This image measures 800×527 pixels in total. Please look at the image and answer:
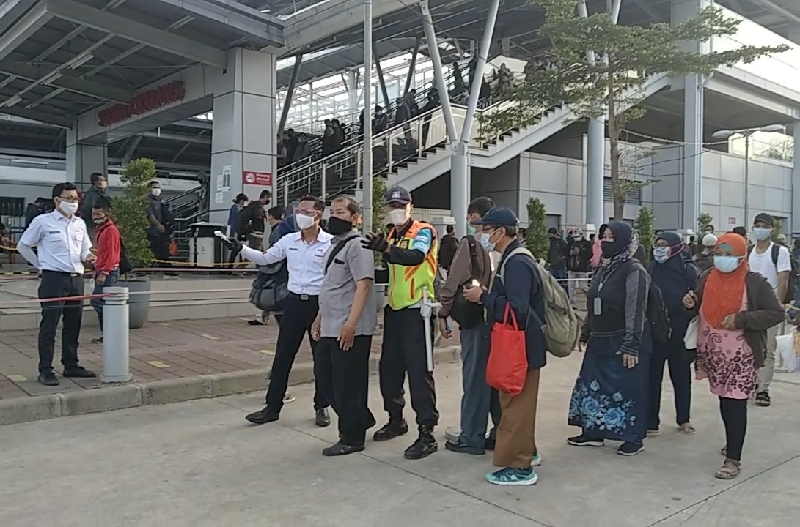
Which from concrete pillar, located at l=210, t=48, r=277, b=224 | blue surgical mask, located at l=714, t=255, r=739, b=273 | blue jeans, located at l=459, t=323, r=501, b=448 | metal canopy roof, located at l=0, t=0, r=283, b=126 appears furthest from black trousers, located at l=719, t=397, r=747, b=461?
concrete pillar, located at l=210, t=48, r=277, b=224

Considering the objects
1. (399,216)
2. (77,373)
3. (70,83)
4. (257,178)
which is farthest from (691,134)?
(77,373)

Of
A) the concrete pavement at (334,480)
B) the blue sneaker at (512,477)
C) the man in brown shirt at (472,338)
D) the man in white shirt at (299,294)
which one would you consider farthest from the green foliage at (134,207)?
the blue sneaker at (512,477)

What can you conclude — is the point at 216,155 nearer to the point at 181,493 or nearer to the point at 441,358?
the point at 441,358

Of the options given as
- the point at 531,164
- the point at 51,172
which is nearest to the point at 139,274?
the point at 531,164

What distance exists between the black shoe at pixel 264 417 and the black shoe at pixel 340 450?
97 cm

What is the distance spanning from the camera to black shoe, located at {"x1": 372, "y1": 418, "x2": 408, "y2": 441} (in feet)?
18.7

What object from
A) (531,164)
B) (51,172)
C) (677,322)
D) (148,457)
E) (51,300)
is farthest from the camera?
(51,172)

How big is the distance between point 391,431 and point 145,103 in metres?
16.9

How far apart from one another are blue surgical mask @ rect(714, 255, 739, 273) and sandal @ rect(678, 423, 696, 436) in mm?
1653

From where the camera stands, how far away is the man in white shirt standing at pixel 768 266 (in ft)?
23.6

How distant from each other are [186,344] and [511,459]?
5850 mm

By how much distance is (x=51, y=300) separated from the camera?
269 inches

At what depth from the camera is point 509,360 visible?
4504 mm

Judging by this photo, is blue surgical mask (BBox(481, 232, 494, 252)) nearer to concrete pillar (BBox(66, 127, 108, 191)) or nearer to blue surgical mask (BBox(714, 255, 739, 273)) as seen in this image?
blue surgical mask (BBox(714, 255, 739, 273))
